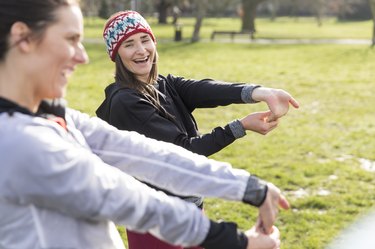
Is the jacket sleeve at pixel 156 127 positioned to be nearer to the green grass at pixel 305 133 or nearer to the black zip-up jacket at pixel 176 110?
the black zip-up jacket at pixel 176 110

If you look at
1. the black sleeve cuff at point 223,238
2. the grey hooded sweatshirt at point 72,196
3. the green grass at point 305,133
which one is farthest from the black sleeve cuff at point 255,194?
the green grass at point 305,133

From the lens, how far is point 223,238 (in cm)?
150

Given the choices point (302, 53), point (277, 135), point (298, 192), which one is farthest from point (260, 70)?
point (298, 192)

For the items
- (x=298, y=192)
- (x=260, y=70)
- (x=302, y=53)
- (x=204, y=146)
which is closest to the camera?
(x=204, y=146)

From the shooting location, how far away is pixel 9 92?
1.46m

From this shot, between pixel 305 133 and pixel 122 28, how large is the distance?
6.11 m

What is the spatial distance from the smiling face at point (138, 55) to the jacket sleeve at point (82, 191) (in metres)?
1.47

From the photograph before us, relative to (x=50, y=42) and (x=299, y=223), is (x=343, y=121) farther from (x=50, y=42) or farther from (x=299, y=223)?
(x=50, y=42)

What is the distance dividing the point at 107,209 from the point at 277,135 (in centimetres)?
723

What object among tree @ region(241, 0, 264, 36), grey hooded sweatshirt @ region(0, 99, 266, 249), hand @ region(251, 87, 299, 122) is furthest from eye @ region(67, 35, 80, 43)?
tree @ region(241, 0, 264, 36)

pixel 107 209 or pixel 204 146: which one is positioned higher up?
pixel 107 209

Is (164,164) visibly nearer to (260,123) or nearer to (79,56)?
(79,56)

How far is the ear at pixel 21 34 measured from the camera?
1.42m

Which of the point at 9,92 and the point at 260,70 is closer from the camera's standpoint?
the point at 9,92
